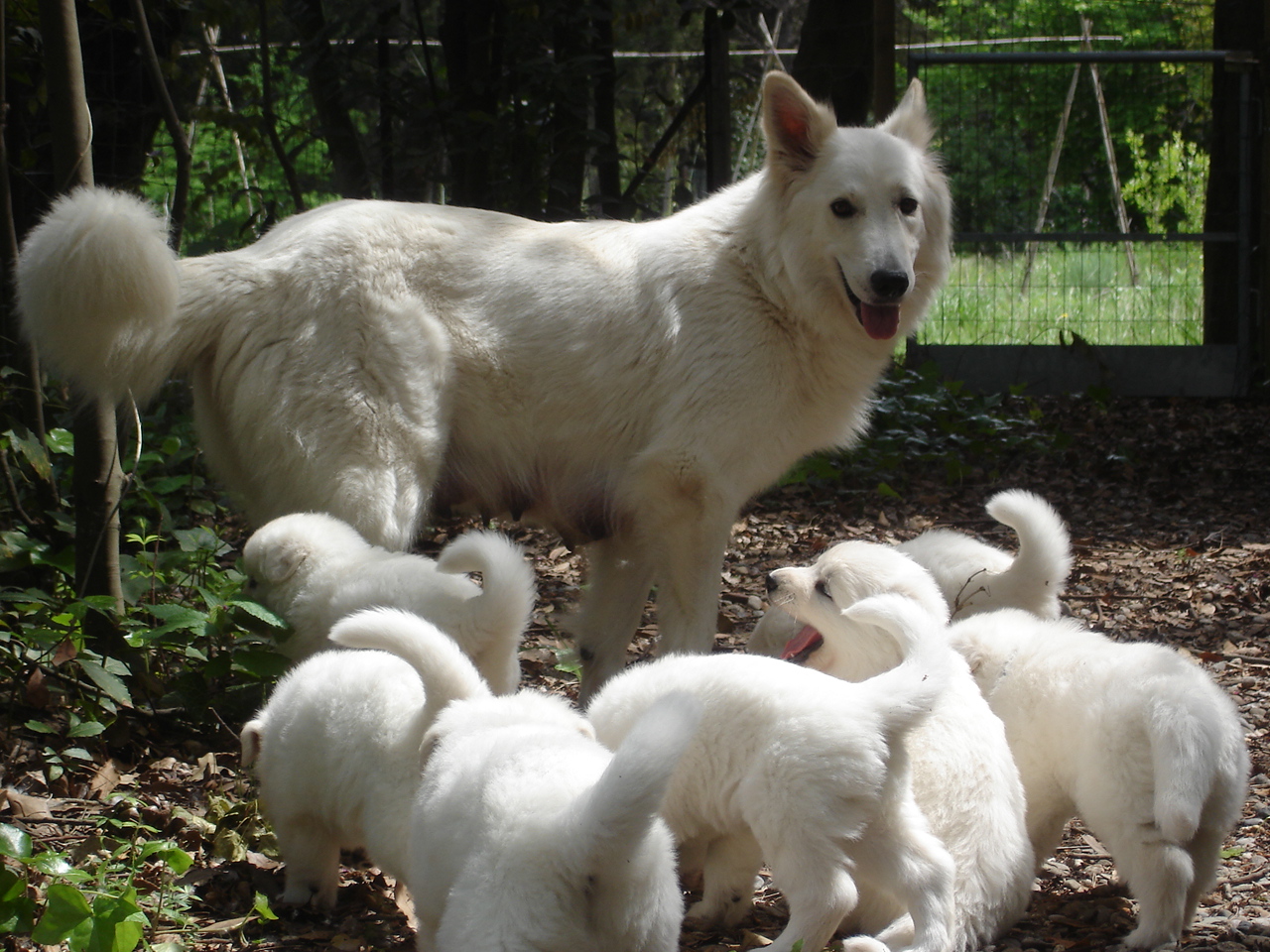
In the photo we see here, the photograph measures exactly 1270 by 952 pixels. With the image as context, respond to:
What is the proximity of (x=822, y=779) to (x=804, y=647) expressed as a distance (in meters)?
1.19

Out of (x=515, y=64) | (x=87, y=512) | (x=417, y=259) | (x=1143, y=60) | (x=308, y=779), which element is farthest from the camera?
(x=1143, y=60)

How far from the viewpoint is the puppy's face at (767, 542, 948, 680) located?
334cm

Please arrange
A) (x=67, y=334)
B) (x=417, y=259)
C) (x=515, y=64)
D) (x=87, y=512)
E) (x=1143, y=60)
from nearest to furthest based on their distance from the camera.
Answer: (x=67, y=334)
(x=87, y=512)
(x=417, y=259)
(x=515, y=64)
(x=1143, y=60)

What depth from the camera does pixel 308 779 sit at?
2.93m

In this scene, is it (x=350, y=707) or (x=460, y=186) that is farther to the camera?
(x=460, y=186)

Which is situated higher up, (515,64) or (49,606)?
(515,64)

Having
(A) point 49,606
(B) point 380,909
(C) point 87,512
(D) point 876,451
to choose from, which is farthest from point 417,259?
(D) point 876,451

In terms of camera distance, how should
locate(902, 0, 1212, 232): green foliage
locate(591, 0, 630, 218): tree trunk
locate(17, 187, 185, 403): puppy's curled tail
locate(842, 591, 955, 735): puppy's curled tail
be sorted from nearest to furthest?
locate(842, 591, 955, 735): puppy's curled tail, locate(17, 187, 185, 403): puppy's curled tail, locate(591, 0, 630, 218): tree trunk, locate(902, 0, 1212, 232): green foliage

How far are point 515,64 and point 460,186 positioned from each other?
84cm

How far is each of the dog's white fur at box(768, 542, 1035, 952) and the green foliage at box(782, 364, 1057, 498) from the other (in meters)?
3.96

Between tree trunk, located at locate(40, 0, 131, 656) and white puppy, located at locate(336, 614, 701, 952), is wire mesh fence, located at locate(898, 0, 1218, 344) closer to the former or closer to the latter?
tree trunk, located at locate(40, 0, 131, 656)

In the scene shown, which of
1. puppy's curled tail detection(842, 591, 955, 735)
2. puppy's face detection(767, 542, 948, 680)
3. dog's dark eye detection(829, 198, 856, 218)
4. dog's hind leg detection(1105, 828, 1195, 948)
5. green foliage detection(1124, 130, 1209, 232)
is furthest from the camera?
green foliage detection(1124, 130, 1209, 232)

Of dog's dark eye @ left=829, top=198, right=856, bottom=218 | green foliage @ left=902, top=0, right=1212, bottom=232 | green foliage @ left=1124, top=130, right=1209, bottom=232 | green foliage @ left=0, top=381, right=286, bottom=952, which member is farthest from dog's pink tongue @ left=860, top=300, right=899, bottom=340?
green foliage @ left=1124, top=130, right=1209, bottom=232

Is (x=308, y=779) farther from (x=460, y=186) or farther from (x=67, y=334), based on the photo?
(x=460, y=186)
